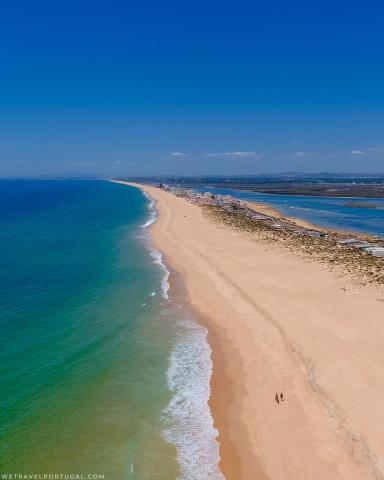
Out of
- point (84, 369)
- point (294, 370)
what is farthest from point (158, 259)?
point (294, 370)

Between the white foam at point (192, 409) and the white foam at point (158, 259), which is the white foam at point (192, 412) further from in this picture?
the white foam at point (158, 259)

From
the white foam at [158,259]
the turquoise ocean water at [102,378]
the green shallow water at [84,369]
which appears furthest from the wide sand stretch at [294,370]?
the green shallow water at [84,369]

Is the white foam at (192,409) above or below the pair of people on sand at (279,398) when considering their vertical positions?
below

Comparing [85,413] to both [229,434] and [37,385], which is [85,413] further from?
[229,434]

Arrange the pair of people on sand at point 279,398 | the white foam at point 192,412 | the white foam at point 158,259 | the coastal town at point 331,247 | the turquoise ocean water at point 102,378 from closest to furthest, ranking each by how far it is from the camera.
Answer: the white foam at point 192,412 < the turquoise ocean water at point 102,378 < the pair of people on sand at point 279,398 < the white foam at point 158,259 < the coastal town at point 331,247

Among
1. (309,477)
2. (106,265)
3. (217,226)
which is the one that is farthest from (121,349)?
(217,226)

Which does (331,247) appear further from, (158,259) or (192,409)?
(192,409)

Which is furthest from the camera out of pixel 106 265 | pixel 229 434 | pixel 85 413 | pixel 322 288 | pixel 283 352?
pixel 106 265
